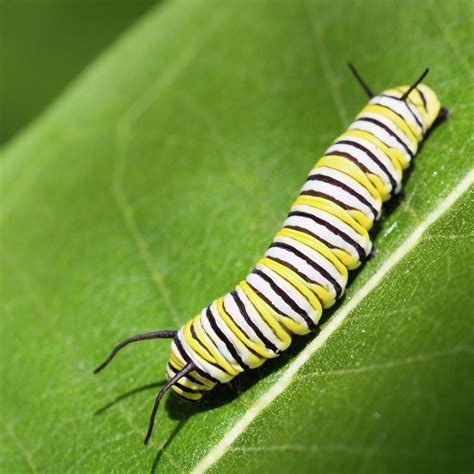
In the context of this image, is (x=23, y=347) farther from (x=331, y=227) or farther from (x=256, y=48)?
(x=256, y=48)

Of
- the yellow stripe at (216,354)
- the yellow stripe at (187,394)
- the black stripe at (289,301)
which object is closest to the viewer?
the black stripe at (289,301)

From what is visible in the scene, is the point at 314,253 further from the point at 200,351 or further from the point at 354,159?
the point at 200,351

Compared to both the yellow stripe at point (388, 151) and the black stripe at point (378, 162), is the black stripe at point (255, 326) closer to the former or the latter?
the black stripe at point (378, 162)

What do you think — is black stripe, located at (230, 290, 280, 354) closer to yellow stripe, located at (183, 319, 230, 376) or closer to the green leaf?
the green leaf

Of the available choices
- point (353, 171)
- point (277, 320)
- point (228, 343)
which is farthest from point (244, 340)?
point (353, 171)

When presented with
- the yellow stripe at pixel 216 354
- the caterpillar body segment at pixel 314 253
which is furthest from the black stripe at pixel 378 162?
the yellow stripe at pixel 216 354

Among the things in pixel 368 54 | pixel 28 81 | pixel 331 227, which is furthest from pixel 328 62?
pixel 28 81
